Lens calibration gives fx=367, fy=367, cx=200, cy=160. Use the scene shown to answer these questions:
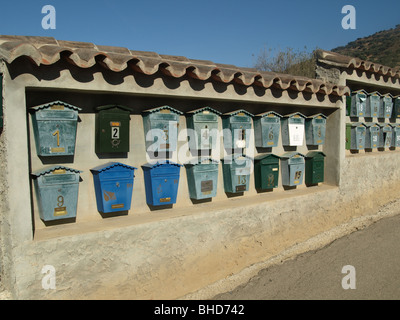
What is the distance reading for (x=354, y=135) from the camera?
26.3 ft

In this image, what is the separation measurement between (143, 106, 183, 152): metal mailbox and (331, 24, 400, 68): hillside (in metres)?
22.5

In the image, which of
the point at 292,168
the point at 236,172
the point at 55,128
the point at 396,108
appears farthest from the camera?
the point at 396,108

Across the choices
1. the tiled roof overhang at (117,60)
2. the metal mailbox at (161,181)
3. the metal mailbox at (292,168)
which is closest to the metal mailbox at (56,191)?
the metal mailbox at (161,181)

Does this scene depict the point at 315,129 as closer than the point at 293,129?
No

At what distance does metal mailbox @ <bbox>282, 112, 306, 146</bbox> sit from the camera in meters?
6.38

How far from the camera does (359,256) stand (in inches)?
224

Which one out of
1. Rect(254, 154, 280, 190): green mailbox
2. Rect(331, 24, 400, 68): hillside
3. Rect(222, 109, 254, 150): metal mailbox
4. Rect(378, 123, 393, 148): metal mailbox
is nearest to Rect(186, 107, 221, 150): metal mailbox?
Rect(222, 109, 254, 150): metal mailbox

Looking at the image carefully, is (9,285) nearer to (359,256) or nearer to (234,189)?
(234,189)

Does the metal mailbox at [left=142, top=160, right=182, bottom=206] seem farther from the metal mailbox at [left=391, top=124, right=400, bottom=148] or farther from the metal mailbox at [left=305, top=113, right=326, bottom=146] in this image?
the metal mailbox at [left=391, top=124, right=400, bottom=148]

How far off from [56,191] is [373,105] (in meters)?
7.26

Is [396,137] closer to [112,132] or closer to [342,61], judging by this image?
[342,61]

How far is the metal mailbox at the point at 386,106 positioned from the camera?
8773 millimetres

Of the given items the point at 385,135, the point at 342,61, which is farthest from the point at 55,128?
the point at 385,135
